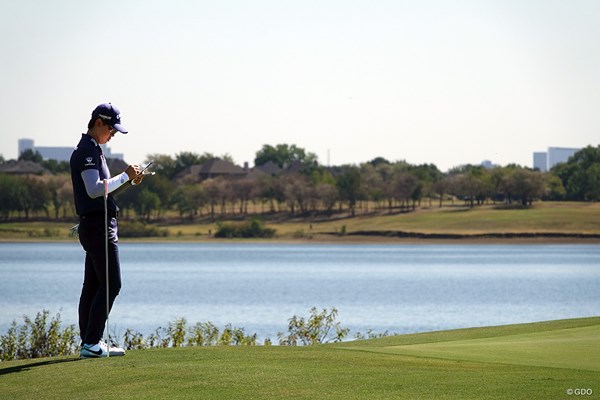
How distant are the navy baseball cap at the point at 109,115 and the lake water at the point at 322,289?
78.5 feet

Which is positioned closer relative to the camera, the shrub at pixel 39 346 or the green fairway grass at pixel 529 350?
the green fairway grass at pixel 529 350

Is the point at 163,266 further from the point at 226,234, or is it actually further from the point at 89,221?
the point at 89,221

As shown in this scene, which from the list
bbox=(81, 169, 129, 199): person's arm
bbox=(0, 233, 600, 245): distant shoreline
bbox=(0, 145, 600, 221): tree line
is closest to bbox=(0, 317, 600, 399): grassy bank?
bbox=(81, 169, 129, 199): person's arm

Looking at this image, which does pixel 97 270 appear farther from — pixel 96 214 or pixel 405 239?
pixel 405 239

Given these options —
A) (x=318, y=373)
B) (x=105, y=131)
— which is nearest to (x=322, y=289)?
(x=105, y=131)

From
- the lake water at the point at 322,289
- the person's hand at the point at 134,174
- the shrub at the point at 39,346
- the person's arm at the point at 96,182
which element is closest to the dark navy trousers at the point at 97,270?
the person's arm at the point at 96,182

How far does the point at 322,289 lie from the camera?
67.9m

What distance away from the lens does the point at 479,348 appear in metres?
14.7

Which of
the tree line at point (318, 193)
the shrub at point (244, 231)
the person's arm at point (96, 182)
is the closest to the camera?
the person's arm at point (96, 182)

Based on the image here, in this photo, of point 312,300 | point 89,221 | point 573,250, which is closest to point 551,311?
point 312,300

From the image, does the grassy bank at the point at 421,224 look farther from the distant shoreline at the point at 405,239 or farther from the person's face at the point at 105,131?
the person's face at the point at 105,131

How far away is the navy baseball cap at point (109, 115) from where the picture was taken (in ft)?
42.0

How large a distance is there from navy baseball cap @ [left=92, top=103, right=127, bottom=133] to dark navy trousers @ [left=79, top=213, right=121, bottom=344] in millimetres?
1012

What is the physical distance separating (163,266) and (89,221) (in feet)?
288
